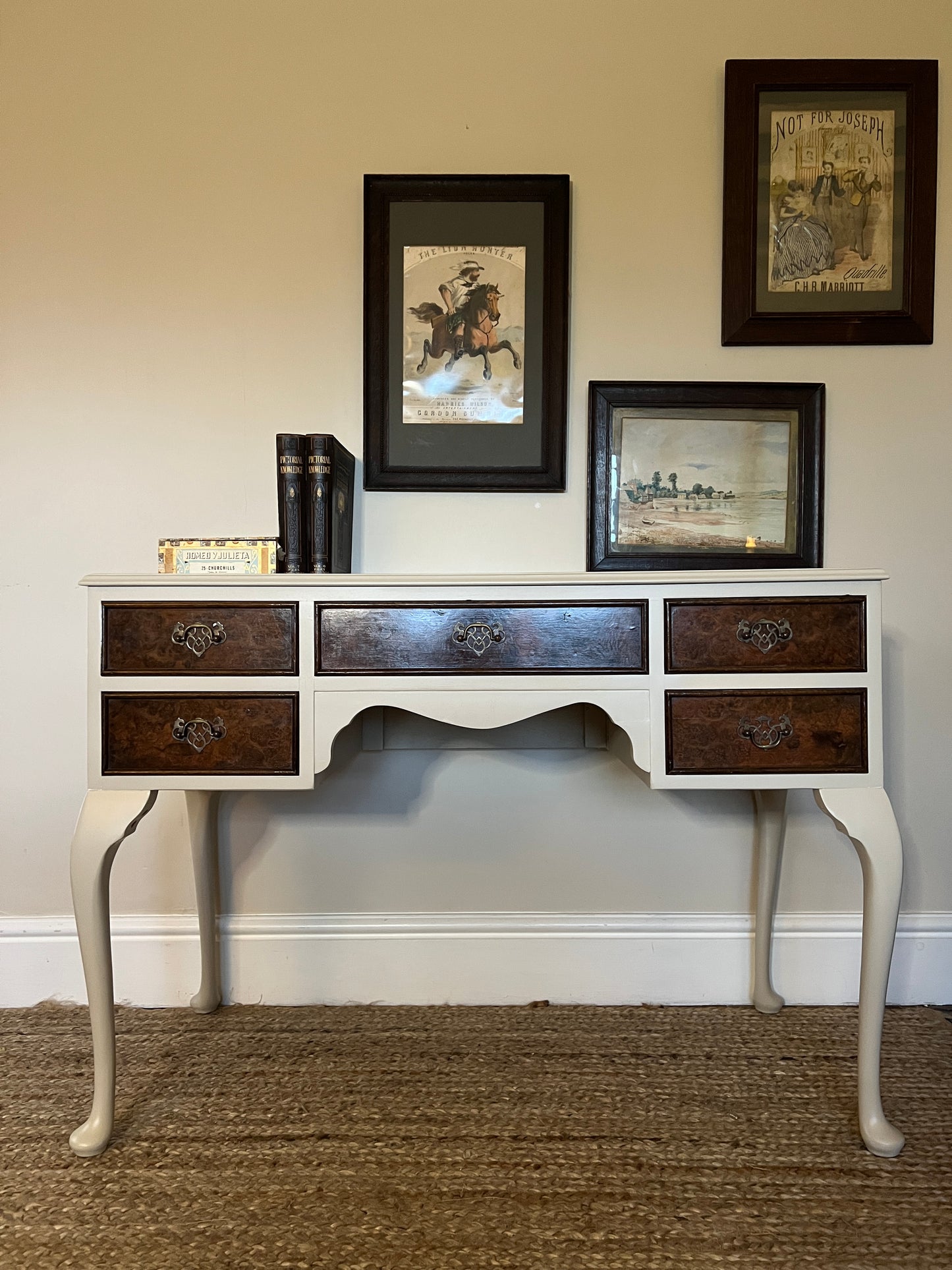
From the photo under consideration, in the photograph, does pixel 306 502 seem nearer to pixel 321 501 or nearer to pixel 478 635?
pixel 321 501

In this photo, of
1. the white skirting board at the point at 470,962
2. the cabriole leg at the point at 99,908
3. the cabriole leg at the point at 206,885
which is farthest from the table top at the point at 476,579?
the white skirting board at the point at 470,962

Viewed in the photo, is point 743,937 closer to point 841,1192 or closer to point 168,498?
point 841,1192

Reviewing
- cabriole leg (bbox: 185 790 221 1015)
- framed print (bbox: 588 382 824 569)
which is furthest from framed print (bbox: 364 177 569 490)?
cabriole leg (bbox: 185 790 221 1015)

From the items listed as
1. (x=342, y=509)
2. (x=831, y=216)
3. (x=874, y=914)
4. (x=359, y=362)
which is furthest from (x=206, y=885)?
(x=831, y=216)

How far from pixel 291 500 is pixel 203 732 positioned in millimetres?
482

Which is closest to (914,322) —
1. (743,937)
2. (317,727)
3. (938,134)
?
(938,134)

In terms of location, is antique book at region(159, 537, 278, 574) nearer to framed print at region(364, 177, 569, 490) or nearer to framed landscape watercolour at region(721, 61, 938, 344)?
framed print at region(364, 177, 569, 490)

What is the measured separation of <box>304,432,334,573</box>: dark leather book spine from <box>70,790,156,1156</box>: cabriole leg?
532 mm

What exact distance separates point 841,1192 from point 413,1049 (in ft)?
2.70

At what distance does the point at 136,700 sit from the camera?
1.35m

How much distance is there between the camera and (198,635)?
4.43 feet

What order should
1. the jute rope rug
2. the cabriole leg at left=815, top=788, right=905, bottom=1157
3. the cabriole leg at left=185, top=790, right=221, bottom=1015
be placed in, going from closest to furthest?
the jute rope rug
the cabriole leg at left=815, top=788, right=905, bottom=1157
the cabriole leg at left=185, top=790, right=221, bottom=1015

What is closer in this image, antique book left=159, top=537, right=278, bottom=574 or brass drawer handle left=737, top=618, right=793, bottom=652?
brass drawer handle left=737, top=618, right=793, bottom=652

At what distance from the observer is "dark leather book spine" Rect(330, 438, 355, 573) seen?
5.19 feet
